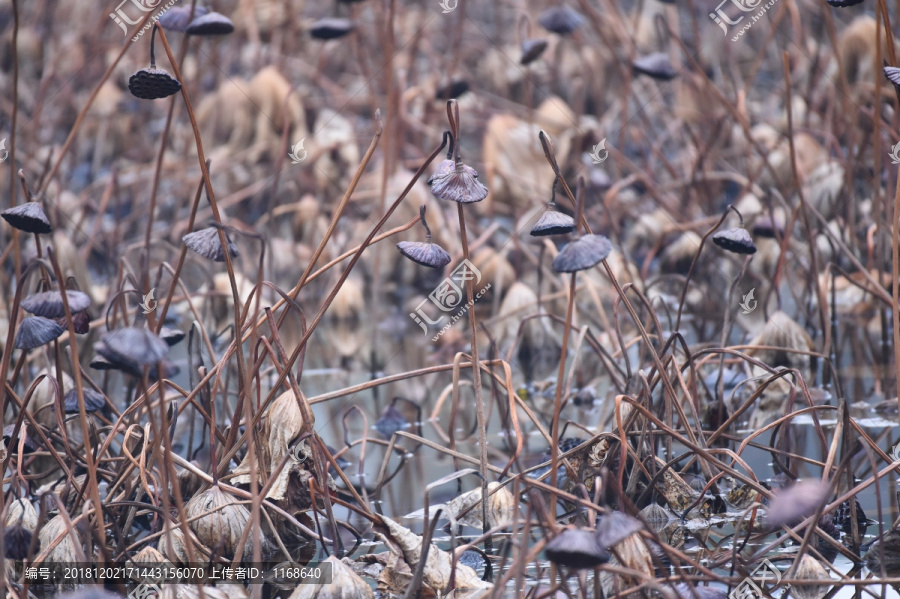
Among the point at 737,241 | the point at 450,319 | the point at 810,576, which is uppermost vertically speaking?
the point at 737,241

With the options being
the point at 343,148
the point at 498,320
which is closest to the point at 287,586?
the point at 498,320

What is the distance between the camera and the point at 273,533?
1.32 meters

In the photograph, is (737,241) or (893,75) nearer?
(893,75)

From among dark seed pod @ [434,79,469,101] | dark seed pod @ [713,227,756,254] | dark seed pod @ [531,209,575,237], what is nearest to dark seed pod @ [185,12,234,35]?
dark seed pod @ [531,209,575,237]

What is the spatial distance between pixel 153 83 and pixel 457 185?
1.27 feet

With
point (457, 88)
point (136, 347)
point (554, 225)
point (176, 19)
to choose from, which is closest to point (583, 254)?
point (554, 225)

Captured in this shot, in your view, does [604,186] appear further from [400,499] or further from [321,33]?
[400,499]

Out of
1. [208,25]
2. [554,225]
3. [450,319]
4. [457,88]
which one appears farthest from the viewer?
[457,88]

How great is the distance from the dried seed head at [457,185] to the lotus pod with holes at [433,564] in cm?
43

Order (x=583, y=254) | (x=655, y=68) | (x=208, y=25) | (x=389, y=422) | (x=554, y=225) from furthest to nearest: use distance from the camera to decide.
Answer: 1. (x=655, y=68)
2. (x=389, y=422)
3. (x=208, y=25)
4. (x=554, y=225)
5. (x=583, y=254)

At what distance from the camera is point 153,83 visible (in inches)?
46.8

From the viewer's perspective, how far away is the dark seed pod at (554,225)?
3.72ft

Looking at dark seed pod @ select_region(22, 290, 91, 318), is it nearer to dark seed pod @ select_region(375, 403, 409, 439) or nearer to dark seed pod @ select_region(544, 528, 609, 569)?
dark seed pod @ select_region(544, 528, 609, 569)

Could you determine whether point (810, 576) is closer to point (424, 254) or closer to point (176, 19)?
point (424, 254)
